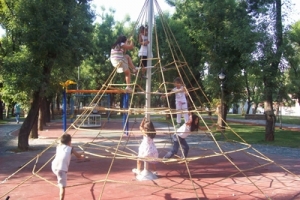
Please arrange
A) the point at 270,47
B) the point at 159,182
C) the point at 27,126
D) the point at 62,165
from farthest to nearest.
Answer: the point at 270,47 → the point at 27,126 → the point at 159,182 → the point at 62,165

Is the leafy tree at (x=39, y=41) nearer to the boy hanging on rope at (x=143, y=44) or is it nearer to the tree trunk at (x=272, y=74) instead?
the boy hanging on rope at (x=143, y=44)

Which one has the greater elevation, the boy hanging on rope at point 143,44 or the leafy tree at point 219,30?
the leafy tree at point 219,30

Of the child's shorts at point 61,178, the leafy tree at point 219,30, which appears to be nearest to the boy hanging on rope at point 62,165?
the child's shorts at point 61,178

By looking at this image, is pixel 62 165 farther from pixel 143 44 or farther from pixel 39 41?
pixel 39 41

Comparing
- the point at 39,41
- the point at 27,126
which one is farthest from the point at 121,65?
the point at 27,126

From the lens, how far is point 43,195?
6133mm

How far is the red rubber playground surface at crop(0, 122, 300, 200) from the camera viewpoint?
618 centimetres

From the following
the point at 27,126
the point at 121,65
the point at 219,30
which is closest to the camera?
the point at 121,65

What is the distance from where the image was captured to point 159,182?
7.21 metres

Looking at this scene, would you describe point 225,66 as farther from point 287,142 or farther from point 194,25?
point 287,142

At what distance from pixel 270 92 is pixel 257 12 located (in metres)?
3.48

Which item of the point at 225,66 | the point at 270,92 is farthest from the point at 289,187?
the point at 225,66

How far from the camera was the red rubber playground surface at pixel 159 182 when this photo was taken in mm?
6184

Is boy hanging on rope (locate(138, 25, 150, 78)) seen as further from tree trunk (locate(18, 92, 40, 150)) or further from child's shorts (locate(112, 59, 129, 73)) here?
tree trunk (locate(18, 92, 40, 150))
